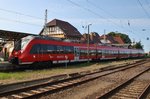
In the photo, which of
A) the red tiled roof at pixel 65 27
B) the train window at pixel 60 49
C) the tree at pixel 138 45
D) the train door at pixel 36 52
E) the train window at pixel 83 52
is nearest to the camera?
the train door at pixel 36 52

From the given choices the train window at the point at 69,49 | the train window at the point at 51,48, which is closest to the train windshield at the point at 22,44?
the train window at the point at 51,48

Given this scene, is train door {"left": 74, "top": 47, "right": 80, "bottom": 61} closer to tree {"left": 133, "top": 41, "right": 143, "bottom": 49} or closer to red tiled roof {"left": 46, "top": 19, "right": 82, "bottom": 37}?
red tiled roof {"left": 46, "top": 19, "right": 82, "bottom": 37}

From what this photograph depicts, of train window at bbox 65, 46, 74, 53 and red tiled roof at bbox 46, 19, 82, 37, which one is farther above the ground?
red tiled roof at bbox 46, 19, 82, 37

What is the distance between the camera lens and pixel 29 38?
2548cm

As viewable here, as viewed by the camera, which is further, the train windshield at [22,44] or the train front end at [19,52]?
the train windshield at [22,44]

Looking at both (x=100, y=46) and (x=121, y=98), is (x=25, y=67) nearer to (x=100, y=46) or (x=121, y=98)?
(x=121, y=98)

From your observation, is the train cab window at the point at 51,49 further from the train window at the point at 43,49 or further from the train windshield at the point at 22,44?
the train windshield at the point at 22,44

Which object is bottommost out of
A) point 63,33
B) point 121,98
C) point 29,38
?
point 121,98

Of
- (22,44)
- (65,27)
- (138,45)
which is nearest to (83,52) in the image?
(22,44)

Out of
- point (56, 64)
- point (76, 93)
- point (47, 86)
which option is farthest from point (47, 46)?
point (76, 93)

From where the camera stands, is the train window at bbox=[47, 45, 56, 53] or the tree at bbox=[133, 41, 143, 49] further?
the tree at bbox=[133, 41, 143, 49]

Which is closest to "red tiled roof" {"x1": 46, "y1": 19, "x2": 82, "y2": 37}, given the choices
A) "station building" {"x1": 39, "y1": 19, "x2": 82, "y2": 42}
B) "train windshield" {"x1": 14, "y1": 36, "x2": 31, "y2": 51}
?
"station building" {"x1": 39, "y1": 19, "x2": 82, "y2": 42}

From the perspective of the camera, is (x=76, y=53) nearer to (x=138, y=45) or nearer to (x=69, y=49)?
(x=69, y=49)

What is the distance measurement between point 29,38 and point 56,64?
22.7 feet
